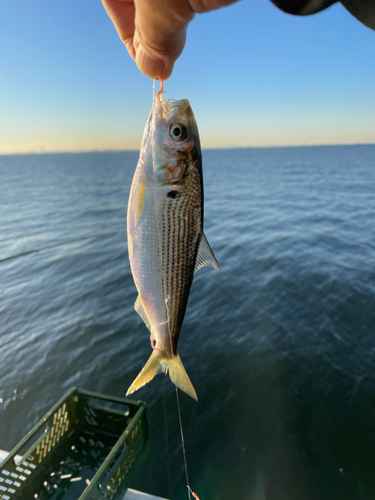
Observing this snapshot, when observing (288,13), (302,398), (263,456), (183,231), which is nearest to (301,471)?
(263,456)

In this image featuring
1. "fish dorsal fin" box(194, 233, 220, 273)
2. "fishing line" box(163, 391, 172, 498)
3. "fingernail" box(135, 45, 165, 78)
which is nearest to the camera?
"fingernail" box(135, 45, 165, 78)

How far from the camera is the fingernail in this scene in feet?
5.55

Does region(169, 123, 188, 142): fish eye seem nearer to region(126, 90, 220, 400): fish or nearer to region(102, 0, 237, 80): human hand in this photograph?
region(126, 90, 220, 400): fish

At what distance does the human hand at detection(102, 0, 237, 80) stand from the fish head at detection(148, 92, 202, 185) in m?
0.25

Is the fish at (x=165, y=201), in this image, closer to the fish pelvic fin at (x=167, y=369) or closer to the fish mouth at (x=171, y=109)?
the fish mouth at (x=171, y=109)

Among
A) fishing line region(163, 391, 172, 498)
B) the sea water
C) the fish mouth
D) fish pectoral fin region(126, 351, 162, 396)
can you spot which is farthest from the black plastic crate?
the fish mouth

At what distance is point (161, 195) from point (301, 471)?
6.41 meters

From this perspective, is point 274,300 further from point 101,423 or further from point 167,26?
point 167,26

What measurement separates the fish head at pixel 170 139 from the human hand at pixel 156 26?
25 cm

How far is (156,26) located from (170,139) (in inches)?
36.6

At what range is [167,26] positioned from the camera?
133cm

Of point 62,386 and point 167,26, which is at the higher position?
point 167,26

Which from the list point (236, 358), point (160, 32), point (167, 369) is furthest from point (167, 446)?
point (160, 32)

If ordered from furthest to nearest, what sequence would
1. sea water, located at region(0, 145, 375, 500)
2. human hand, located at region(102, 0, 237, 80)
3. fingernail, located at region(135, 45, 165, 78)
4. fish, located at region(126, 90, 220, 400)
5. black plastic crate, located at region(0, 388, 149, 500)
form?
sea water, located at region(0, 145, 375, 500), black plastic crate, located at region(0, 388, 149, 500), fish, located at region(126, 90, 220, 400), fingernail, located at region(135, 45, 165, 78), human hand, located at region(102, 0, 237, 80)
